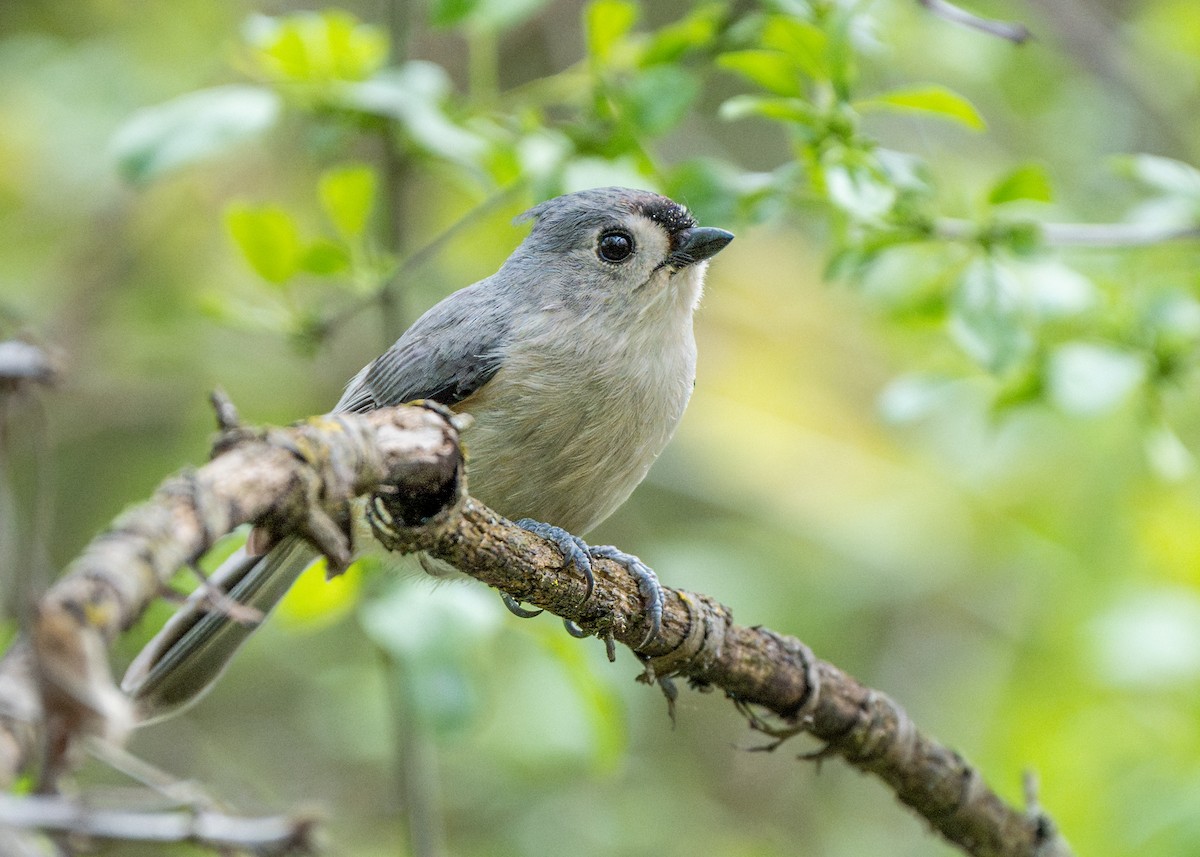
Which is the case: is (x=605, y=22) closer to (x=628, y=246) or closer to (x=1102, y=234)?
(x=628, y=246)

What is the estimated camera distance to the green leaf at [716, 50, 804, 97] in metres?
2.59

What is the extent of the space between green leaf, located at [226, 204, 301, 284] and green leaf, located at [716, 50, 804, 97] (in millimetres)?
1192

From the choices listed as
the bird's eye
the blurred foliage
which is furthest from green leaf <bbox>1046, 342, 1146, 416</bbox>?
the bird's eye

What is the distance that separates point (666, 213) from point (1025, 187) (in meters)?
0.89

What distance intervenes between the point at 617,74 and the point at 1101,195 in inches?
106

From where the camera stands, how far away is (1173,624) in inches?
141

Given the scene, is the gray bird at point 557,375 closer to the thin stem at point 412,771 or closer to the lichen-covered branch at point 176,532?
the thin stem at point 412,771

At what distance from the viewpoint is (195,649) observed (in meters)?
2.95

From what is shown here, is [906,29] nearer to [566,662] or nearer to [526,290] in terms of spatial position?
[526,290]

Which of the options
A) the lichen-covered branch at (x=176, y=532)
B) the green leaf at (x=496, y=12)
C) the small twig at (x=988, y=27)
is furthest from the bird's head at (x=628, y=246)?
the lichen-covered branch at (x=176, y=532)

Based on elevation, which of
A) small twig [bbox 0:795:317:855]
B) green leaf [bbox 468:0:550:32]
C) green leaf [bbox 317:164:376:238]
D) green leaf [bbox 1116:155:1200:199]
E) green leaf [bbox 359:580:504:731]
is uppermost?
green leaf [bbox 1116:155:1200:199]

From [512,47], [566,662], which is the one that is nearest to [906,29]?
[512,47]

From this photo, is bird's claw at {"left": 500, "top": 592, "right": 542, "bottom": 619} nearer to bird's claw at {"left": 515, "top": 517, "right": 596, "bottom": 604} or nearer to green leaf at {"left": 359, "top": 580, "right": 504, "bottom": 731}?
green leaf at {"left": 359, "top": 580, "right": 504, "bottom": 731}

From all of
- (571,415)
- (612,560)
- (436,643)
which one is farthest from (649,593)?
(436,643)
